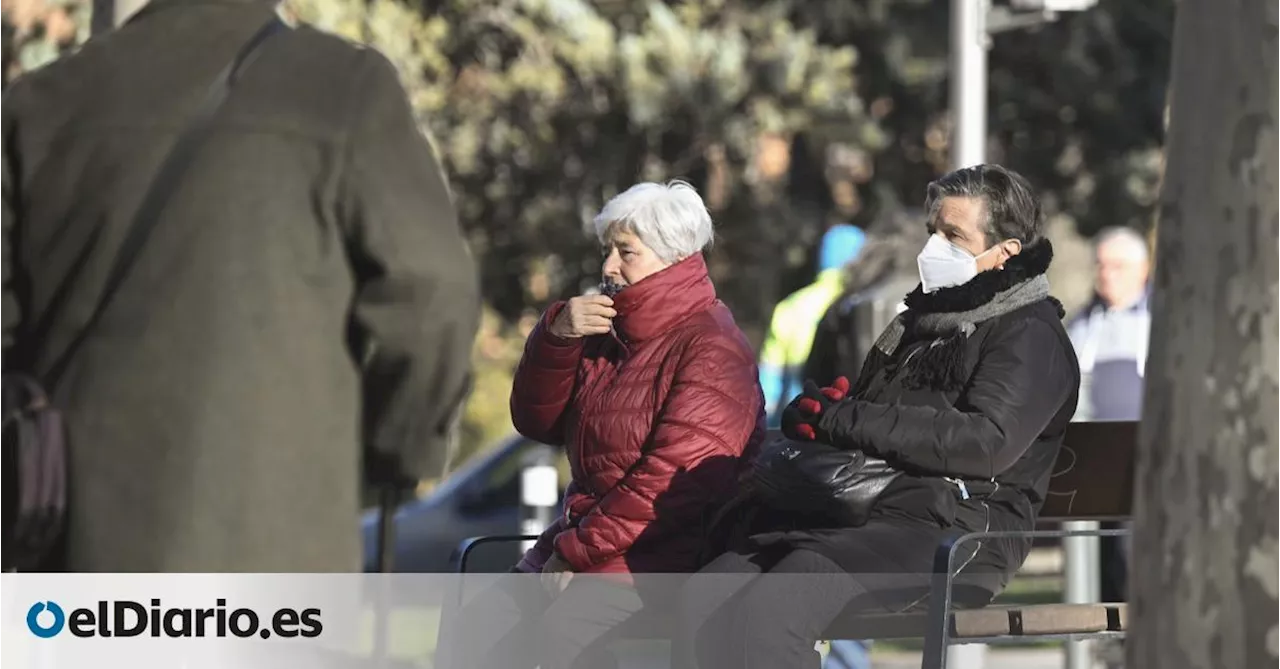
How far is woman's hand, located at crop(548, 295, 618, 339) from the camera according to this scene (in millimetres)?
5969

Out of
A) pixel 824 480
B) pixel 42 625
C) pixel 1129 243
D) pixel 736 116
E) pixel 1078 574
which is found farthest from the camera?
pixel 736 116

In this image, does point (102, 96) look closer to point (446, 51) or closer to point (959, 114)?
point (959, 114)

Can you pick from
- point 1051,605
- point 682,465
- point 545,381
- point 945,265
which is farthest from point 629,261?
point 1051,605

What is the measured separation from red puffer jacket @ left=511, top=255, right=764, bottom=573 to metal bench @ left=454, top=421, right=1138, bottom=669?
0.73ft

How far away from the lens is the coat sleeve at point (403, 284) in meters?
3.87

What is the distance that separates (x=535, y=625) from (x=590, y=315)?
759mm

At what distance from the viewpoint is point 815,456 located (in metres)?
5.68

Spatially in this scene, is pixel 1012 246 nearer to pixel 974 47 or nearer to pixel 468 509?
pixel 974 47

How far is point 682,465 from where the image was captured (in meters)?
5.82

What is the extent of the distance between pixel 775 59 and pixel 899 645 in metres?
7.17

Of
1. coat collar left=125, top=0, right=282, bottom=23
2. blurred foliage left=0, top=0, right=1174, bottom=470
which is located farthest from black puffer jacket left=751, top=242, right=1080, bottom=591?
blurred foliage left=0, top=0, right=1174, bottom=470

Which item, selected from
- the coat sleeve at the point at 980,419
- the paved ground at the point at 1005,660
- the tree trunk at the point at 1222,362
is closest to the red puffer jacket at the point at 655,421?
the coat sleeve at the point at 980,419

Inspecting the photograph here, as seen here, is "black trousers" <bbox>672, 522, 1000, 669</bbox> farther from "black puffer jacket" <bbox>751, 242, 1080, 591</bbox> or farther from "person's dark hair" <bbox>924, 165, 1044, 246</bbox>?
"person's dark hair" <bbox>924, 165, 1044, 246</bbox>

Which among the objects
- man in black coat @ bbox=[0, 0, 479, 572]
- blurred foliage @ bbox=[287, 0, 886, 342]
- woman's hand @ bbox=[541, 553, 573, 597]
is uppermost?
man in black coat @ bbox=[0, 0, 479, 572]
